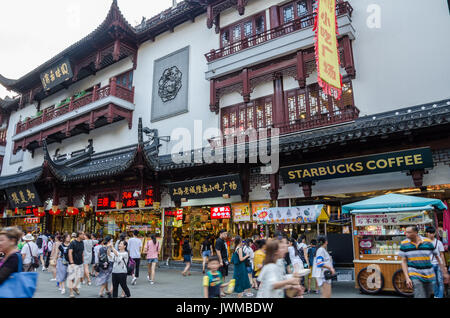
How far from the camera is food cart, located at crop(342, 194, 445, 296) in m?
9.25

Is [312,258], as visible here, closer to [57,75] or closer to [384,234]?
[384,234]

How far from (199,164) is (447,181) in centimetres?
945

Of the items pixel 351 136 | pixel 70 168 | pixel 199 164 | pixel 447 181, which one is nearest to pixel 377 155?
pixel 351 136

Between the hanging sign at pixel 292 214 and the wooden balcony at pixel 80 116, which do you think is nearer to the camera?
the hanging sign at pixel 292 214

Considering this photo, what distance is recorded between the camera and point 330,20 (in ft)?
40.5

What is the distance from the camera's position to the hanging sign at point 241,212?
15287 millimetres

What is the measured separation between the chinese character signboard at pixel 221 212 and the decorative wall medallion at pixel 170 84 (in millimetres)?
7142

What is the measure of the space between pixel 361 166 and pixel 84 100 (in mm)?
17544

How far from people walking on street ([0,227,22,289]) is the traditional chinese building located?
989 centimetres

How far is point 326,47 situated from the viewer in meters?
11.8

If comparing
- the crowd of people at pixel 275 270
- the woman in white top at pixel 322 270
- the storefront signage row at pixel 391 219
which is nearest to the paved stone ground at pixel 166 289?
the crowd of people at pixel 275 270

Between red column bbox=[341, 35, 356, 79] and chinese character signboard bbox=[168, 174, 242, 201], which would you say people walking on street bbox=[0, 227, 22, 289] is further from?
red column bbox=[341, 35, 356, 79]

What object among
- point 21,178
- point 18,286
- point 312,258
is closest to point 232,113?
point 312,258

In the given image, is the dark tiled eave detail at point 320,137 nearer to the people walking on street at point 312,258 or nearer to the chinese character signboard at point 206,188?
the chinese character signboard at point 206,188
